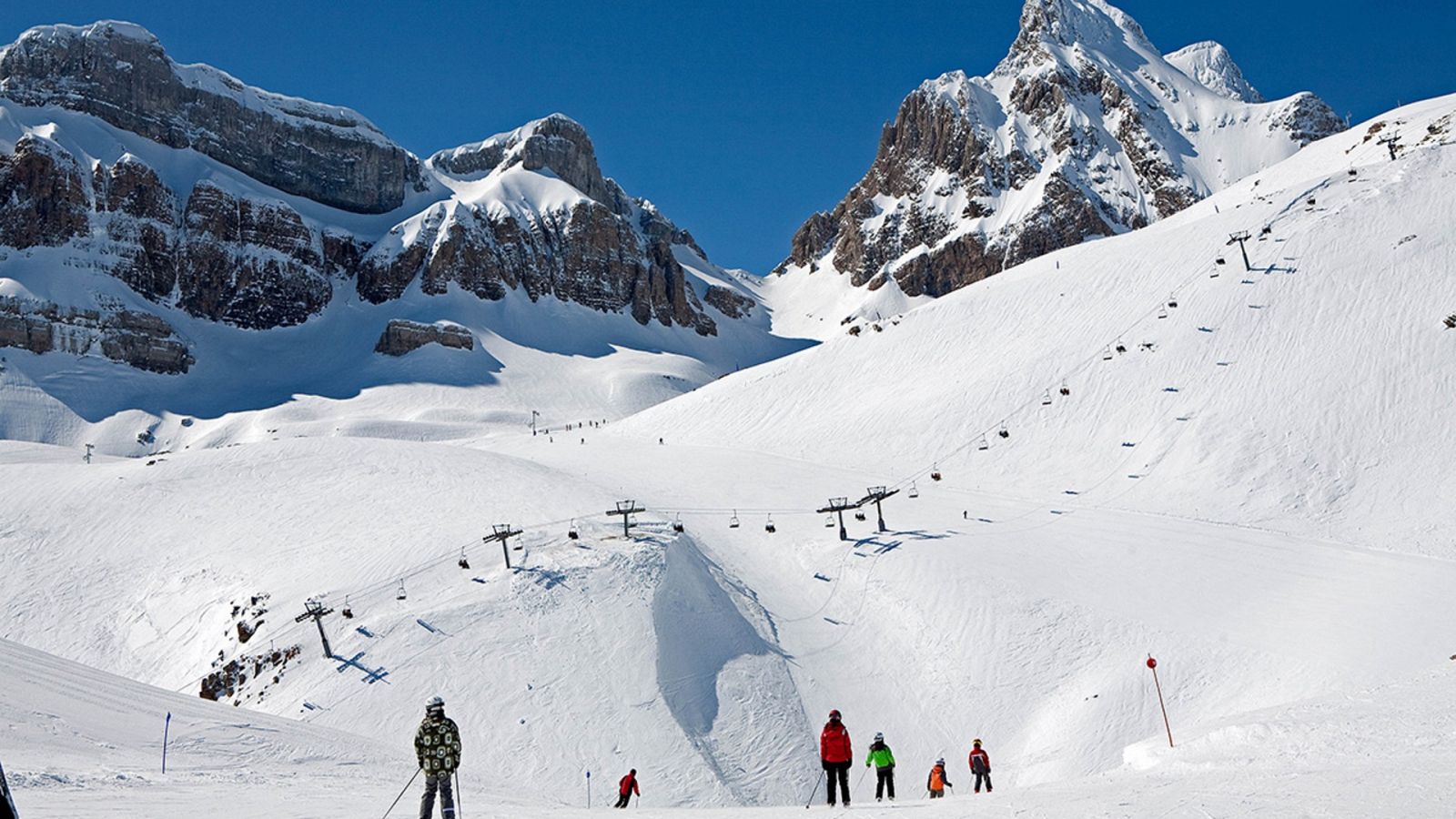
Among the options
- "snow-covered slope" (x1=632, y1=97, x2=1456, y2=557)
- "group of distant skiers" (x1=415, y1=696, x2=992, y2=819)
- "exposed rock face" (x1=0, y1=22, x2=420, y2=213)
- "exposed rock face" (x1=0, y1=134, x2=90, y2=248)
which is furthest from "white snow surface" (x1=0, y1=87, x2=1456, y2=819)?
"exposed rock face" (x1=0, y1=22, x2=420, y2=213)

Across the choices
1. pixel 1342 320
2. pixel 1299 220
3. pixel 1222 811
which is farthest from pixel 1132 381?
pixel 1222 811

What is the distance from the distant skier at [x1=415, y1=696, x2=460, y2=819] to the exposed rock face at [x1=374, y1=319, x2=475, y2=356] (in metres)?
134

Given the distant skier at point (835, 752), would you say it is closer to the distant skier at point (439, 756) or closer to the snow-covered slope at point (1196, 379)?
the distant skier at point (439, 756)

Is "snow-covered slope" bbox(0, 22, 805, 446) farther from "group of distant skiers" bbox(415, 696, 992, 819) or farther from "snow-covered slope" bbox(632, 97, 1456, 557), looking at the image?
"group of distant skiers" bbox(415, 696, 992, 819)

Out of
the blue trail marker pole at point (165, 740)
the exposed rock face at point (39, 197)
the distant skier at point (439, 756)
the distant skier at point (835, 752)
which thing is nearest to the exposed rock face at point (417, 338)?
the exposed rock face at point (39, 197)

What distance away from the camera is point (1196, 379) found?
50219mm

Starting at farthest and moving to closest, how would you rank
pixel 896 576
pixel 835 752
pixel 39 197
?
1. pixel 39 197
2. pixel 896 576
3. pixel 835 752

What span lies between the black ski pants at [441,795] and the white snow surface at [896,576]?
5.01 ft

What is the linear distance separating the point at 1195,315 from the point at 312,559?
48318 millimetres

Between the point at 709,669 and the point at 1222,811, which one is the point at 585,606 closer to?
the point at 709,669

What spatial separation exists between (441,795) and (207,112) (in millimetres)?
191484

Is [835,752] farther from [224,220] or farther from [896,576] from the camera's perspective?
[224,220]

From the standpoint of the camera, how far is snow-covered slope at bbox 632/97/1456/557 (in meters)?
41.9

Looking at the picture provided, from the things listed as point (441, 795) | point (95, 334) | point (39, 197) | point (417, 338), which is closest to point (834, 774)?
point (441, 795)
